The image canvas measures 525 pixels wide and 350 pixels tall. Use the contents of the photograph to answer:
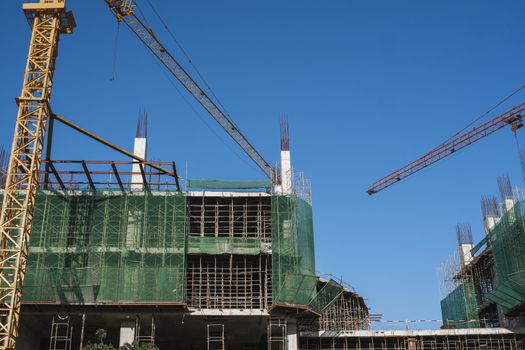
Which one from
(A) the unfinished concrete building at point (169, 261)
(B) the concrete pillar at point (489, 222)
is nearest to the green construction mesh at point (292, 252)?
(A) the unfinished concrete building at point (169, 261)

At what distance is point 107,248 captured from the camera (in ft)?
141

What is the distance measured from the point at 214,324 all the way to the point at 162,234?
723 centimetres

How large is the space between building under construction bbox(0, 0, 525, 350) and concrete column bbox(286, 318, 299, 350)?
0.08 metres

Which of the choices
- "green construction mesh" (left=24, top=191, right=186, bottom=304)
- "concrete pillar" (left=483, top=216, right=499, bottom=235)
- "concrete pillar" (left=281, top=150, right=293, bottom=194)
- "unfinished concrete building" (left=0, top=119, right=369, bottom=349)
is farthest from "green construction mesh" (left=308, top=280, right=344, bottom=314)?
"concrete pillar" (left=483, top=216, right=499, bottom=235)

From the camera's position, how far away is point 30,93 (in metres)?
39.9

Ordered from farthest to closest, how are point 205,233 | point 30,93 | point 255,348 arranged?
point 255,348 → point 205,233 → point 30,93

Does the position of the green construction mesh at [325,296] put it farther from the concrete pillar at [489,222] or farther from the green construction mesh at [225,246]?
the concrete pillar at [489,222]

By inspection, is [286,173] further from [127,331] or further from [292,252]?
[127,331]

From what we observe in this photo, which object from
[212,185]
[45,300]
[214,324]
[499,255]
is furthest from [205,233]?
[499,255]

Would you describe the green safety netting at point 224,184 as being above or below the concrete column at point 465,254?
above

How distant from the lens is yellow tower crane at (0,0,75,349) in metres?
36.7

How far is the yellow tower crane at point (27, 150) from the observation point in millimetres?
36688

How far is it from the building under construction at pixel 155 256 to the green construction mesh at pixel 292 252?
0.07 metres

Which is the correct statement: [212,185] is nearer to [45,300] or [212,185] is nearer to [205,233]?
[205,233]
